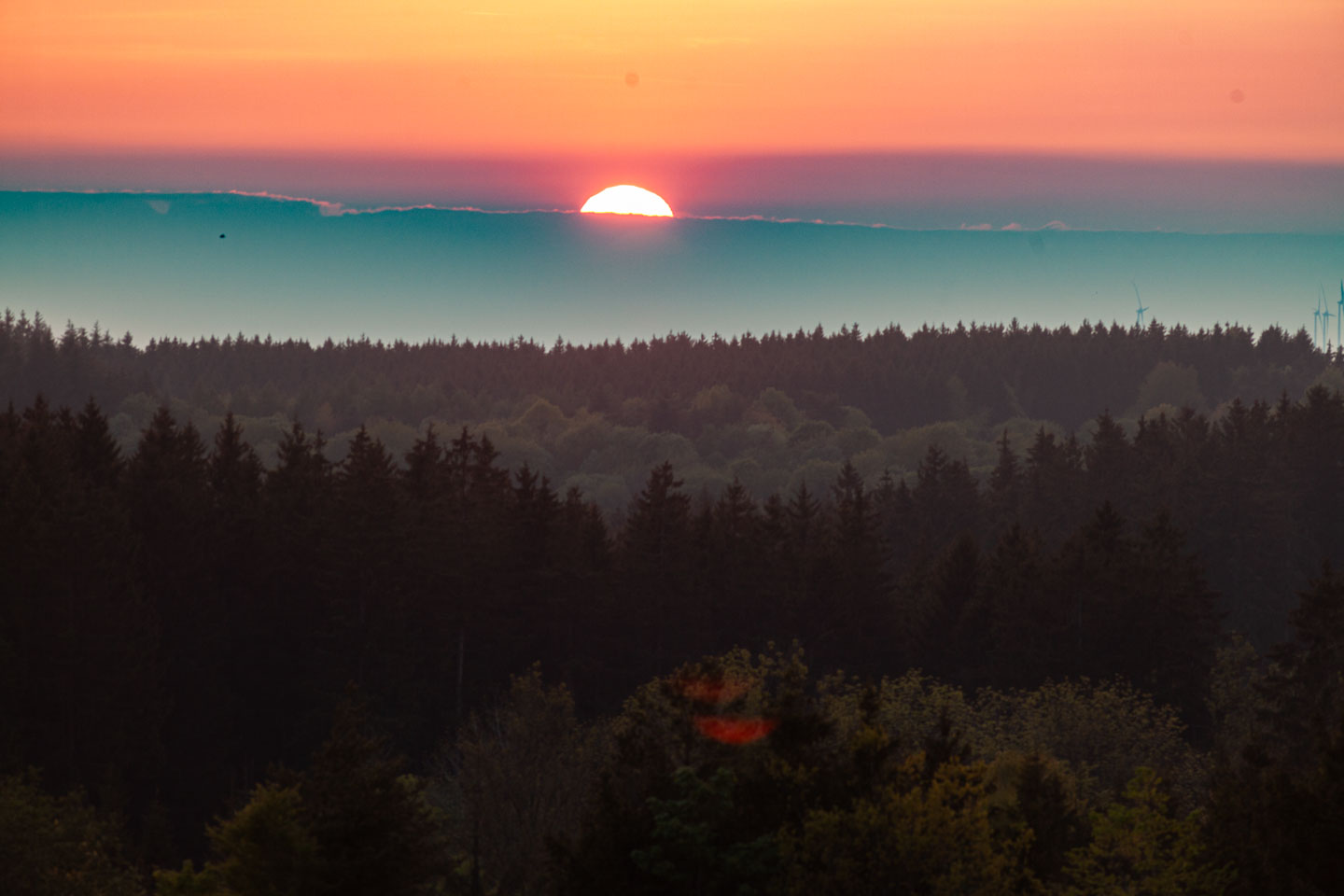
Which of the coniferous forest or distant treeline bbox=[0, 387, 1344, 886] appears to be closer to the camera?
the coniferous forest

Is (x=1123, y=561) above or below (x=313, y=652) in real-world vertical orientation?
above

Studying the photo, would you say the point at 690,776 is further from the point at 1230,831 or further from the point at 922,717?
the point at 922,717

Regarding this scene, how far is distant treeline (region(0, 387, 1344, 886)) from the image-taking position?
65812mm

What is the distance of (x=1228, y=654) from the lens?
7556 cm

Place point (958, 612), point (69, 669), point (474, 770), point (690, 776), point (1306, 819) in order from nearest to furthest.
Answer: point (690, 776) → point (1306, 819) → point (474, 770) → point (69, 669) → point (958, 612)

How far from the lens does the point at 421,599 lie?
250 feet

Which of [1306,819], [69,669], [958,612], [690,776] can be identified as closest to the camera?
[690,776]

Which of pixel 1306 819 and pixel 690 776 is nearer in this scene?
pixel 690 776

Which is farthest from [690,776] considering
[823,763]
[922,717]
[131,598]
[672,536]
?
[672,536]

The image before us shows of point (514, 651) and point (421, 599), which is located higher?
point (421, 599)

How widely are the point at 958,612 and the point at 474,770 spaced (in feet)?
116

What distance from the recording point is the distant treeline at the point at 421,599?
65.8 meters

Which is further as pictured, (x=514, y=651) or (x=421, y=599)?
(x=514, y=651)

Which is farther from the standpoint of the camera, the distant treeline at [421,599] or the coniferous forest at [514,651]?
the distant treeline at [421,599]
